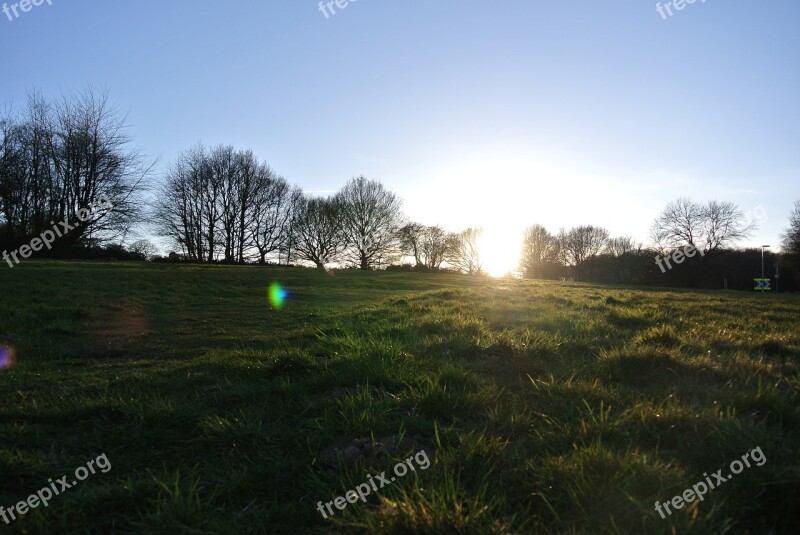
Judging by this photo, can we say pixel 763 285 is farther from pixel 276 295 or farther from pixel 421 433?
pixel 421 433

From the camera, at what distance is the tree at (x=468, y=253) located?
7088cm

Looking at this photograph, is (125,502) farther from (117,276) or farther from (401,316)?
(117,276)

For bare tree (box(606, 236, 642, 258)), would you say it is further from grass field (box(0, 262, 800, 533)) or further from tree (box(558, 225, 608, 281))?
grass field (box(0, 262, 800, 533))

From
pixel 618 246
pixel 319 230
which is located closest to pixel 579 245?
pixel 618 246

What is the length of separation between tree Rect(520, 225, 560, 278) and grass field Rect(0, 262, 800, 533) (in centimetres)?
7010

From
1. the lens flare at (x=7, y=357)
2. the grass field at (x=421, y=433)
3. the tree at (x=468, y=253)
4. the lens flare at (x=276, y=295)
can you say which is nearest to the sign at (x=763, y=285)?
the tree at (x=468, y=253)

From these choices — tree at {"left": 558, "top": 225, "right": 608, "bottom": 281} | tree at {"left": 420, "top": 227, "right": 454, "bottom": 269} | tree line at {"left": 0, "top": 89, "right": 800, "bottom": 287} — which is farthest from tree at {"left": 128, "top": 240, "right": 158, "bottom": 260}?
tree at {"left": 558, "top": 225, "right": 608, "bottom": 281}

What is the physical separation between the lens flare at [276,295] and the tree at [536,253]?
56759 mm

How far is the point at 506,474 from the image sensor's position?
8.86 ft

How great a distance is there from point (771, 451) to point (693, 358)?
2407 mm

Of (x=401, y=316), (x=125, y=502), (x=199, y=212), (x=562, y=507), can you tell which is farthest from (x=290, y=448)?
(x=199, y=212)

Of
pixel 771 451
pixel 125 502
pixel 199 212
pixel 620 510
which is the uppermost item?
pixel 199 212

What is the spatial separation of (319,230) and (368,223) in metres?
6.49

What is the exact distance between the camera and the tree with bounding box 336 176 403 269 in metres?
56.8
